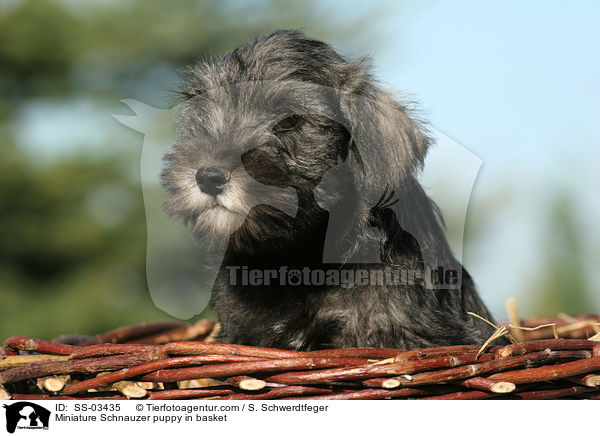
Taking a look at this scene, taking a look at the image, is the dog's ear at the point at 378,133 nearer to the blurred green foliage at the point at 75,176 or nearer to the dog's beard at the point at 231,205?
the dog's beard at the point at 231,205

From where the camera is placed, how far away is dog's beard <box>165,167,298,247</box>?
194cm

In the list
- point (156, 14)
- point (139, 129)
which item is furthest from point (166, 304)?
point (156, 14)

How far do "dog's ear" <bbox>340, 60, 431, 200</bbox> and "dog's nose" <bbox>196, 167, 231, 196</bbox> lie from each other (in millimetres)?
491

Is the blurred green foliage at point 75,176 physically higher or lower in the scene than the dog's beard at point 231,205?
higher

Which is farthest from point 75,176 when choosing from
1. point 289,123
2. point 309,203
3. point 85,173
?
point 309,203

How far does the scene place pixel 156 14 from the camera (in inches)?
249

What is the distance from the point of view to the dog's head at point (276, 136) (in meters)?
1.97
